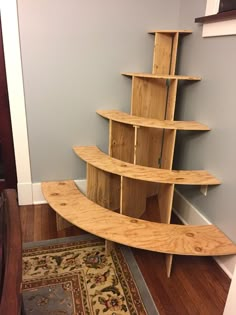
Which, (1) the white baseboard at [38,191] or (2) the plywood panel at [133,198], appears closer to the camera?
(2) the plywood panel at [133,198]

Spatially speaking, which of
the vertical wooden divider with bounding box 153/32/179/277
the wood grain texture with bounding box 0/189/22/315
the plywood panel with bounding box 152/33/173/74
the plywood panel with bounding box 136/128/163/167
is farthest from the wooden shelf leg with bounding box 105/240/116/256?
the plywood panel with bounding box 152/33/173/74

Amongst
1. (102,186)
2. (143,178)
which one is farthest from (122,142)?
(143,178)

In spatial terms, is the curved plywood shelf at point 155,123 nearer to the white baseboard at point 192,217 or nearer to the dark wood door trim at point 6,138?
the white baseboard at point 192,217

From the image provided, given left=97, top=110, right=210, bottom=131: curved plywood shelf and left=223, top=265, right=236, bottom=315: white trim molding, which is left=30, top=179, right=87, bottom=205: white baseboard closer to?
left=97, top=110, right=210, bottom=131: curved plywood shelf

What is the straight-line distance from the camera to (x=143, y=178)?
5.90 ft

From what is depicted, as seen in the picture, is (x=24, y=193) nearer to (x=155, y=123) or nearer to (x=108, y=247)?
(x=108, y=247)

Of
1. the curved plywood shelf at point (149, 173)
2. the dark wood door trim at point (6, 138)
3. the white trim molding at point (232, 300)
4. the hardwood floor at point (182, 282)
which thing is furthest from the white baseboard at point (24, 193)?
the white trim molding at point (232, 300)

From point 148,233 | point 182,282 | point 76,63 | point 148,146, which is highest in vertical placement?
point 76,63

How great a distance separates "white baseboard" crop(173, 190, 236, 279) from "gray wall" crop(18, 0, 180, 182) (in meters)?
0.85

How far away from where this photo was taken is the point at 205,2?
1832 millimetres

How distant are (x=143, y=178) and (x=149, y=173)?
9 centimetres

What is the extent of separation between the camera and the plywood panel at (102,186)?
2147 mm

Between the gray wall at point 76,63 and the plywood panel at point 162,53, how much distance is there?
14 cm

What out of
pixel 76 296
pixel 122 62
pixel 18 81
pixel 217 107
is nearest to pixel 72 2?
pixel 122 62
